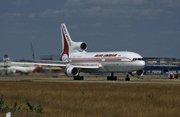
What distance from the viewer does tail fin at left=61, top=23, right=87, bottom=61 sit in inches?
3702

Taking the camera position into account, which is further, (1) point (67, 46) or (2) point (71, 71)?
(1) point (67, 46)

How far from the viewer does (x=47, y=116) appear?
73.3 ft

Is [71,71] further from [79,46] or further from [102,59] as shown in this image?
[79,46]

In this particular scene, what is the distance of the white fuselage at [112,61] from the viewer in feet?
257

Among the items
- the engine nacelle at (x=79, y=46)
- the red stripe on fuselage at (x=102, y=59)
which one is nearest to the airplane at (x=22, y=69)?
the engine nacelle at (x=79, y=46)

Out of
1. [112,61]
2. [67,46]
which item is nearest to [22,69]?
[67,46]

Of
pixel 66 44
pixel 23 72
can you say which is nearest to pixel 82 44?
pixel 66 44

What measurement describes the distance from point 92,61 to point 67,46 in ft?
36.9

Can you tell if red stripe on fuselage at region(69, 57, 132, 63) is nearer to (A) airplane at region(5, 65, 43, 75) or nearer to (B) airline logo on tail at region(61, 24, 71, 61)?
(B) airline logo on tail at region(61, 24, 71, 61)

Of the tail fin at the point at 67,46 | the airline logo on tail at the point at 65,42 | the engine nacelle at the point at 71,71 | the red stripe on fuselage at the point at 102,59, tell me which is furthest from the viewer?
the airline logo on tail at the point at 65,42

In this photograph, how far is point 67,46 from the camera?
96.5 m

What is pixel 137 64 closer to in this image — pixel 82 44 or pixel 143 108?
pixel 82 44

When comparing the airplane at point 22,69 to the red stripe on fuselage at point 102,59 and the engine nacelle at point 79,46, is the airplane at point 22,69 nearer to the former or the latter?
the engine nacelle at point 79,46

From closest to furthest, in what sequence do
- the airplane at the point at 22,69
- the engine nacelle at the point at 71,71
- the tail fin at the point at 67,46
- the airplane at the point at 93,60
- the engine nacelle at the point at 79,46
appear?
the airplane at the point at 93,60 < the engine nacelle at the point at 71,71 < the engine nacelle at the point at 79,46 < the tail fin at the point at 67,46 < the airplane at the point at 22,69
